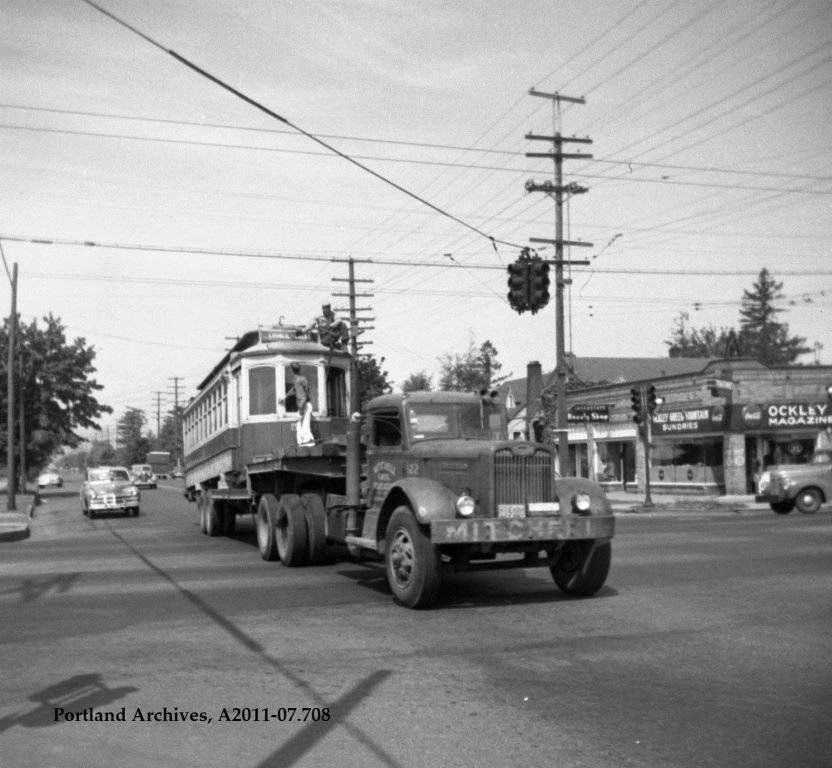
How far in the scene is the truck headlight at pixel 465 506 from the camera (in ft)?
33.1

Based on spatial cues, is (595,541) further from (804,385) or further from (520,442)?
(804,385)

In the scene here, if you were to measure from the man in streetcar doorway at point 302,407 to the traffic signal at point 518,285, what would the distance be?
6212 millimetres

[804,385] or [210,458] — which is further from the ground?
[804,385]

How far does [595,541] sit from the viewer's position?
422 inches

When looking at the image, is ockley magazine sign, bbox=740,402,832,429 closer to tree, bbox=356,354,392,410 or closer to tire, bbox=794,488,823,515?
tire, bbox=794,488,823,515

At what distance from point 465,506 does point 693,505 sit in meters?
23.5

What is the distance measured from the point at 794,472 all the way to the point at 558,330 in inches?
310

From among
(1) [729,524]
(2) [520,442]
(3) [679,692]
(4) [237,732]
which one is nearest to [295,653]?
(4) [237,732]

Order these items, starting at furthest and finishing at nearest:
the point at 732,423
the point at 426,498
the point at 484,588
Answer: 1. the point at 732,423
2. the point at 484,588
3. the point at 426,498

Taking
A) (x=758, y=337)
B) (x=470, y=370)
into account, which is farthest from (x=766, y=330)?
(x=470, y=370)

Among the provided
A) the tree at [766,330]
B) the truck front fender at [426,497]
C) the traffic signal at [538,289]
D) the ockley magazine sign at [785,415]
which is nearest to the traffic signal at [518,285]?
the traffic signal at [538,289]

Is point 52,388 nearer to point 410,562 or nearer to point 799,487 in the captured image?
point 799,487

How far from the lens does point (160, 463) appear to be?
9006 centimetres

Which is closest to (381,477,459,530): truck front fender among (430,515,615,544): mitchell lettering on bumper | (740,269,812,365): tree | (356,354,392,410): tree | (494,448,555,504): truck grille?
(430,515,615,544): mitchell lettering on bumper
